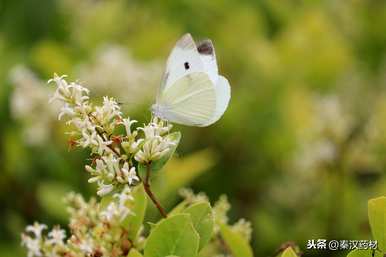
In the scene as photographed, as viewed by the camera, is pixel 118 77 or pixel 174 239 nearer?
pixel 174 239

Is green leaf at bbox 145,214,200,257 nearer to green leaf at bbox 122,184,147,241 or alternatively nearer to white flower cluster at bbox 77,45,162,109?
green leaf at bbox 122,184,147,241

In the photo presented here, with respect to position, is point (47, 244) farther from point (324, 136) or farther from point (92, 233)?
point (324, 136)

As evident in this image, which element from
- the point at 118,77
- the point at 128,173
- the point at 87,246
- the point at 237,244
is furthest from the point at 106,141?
the point at 118,77

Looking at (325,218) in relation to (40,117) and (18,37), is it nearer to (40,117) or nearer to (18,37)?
(40,117)

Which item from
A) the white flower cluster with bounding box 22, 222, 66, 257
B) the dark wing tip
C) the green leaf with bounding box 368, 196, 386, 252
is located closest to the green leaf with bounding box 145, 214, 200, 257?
the white flower cluster with bounding box 22, 222, 66, 257

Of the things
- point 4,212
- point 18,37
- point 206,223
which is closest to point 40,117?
point 4,212
